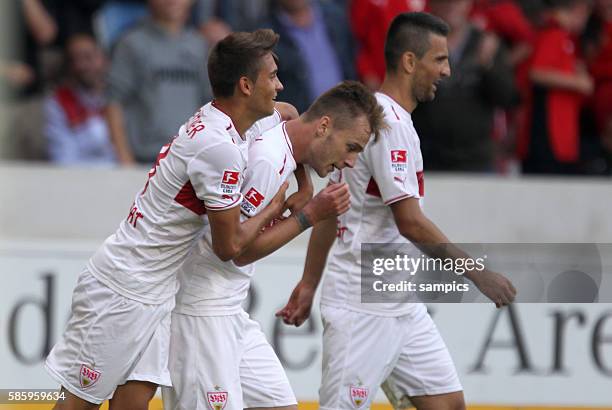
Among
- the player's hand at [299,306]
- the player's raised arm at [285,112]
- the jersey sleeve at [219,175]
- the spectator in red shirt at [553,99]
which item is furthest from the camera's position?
the spectator in red shirt at [553,99]

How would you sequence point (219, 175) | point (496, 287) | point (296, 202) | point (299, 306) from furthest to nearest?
point (299, 306) < point (496, 287) < point (296, 202) < point (219, 175)

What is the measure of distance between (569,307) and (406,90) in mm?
2720

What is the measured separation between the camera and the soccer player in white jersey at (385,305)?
6332 mm

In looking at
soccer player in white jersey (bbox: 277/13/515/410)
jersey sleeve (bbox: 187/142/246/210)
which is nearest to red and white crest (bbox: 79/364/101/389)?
jersey sleeve (bbox: 187/142/246/210)

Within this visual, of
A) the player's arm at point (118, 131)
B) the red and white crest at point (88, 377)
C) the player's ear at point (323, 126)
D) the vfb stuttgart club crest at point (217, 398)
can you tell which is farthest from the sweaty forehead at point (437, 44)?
the player's arm at point (118, 131)

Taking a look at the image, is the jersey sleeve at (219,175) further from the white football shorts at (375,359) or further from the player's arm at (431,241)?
the white football shorts at (375,359)

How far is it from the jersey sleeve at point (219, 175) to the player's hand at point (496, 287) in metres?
1.30

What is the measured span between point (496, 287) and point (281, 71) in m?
3.40

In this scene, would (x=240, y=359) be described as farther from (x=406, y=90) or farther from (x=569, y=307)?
(x=569, y=307)

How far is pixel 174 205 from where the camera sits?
5.64m

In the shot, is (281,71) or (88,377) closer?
(88,377)

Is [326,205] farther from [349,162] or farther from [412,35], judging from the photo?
[412,35]

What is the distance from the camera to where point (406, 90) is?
6363mm

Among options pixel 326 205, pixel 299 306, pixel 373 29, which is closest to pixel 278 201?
pixel 326 205
